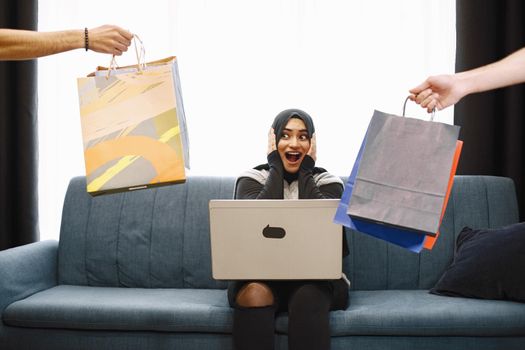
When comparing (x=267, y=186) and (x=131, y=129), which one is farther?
(x=267, y=186)

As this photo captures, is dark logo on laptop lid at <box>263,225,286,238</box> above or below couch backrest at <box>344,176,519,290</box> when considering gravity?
above

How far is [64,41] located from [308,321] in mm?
1218

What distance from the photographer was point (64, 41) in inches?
63.3

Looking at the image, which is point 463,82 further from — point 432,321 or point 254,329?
point 254,329

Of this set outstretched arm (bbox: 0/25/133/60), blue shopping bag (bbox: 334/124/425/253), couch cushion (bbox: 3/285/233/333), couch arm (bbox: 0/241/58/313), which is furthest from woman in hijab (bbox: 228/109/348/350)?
outstretched arm (bbox: 0/25/133/60)

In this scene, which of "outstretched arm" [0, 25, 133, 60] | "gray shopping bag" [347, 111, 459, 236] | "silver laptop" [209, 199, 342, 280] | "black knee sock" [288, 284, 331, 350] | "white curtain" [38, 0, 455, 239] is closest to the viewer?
"gray shopping bag" [347, 111, 459, 236]

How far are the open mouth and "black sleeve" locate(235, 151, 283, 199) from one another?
5 cm

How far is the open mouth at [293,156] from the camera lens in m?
2.56

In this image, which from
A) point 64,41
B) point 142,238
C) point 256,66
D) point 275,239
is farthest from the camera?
point 256,66

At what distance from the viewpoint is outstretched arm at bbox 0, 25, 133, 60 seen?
1601 millimetres

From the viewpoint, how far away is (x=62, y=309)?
222 centimetres

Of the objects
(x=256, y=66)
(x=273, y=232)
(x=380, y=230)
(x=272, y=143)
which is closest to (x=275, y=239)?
(x=273, y=232)

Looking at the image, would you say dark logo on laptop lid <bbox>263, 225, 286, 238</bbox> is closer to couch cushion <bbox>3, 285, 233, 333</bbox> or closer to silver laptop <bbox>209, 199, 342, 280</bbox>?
silver laptop <bbox>209, 199, 342, 280</bbox>

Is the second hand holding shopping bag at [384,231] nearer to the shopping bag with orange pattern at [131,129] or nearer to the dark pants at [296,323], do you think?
the shopping bag with orange pattern at [131,129]
